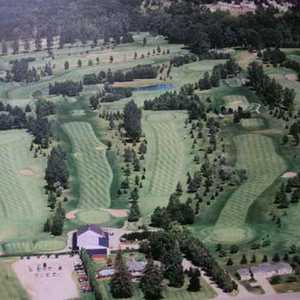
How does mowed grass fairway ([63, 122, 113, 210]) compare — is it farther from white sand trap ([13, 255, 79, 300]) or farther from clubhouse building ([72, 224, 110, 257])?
white sand trap ([13, 255, 79, 300])

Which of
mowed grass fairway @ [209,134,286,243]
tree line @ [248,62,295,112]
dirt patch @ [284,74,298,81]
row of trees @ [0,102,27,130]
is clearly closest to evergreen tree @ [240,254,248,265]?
mowed grass fairway @ [209,134,286,243]

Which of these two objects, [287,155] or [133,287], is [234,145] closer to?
[287,155]

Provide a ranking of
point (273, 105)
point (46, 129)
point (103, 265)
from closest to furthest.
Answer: point (103, 265)
point (46, 129)
point (273, 105)

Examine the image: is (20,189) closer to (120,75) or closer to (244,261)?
(244,261)

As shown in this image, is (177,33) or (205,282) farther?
(177,33)

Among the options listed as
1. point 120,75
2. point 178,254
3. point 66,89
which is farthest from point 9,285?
point 120,75

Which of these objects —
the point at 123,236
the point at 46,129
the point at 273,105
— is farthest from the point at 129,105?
the point at 123,236

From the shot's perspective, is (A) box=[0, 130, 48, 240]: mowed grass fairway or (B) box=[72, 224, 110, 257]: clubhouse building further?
(A) box=[0, 130, 48, 240]: mowed grass fairway
